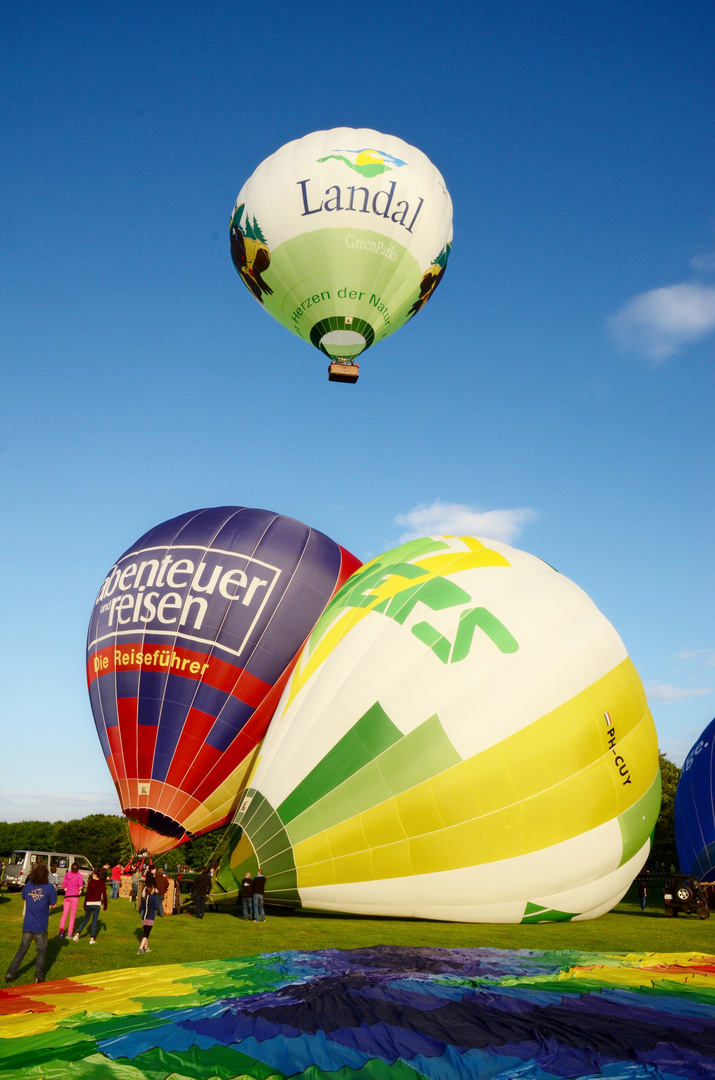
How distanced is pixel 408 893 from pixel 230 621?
747 cm

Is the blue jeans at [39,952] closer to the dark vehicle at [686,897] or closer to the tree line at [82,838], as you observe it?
the dark vehicle at [686,897]

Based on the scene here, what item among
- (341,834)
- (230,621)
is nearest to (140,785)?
(230,621)

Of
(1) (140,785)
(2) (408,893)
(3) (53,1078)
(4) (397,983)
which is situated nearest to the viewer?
(3) (53,1078)

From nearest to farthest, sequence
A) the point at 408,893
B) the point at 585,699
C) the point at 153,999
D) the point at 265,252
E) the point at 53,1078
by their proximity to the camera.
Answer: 1. the point at 53,1078
2. the point at 153,999
3. the point at 408,893
4. the point at 585,699
5. the point at 265,252

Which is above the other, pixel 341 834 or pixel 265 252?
pixel 265 252

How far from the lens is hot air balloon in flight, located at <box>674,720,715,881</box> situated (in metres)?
17.7

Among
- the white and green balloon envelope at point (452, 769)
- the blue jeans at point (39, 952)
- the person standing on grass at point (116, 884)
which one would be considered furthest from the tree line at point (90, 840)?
the blue jeans at point (39, 952)

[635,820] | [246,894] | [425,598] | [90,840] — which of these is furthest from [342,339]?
[90,840]

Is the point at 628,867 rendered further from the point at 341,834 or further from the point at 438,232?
the point at 438,232

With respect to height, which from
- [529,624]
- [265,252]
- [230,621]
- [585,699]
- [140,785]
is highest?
[265,252]

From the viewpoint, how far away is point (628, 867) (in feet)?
41.2

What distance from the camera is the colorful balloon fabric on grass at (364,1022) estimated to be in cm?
503

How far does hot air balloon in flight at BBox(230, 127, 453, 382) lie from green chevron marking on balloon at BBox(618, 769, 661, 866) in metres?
11.6

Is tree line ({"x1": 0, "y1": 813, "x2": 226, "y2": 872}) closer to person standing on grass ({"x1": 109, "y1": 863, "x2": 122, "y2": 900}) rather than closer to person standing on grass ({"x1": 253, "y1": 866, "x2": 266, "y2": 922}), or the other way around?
person standing on grass ({"x1": 109, "y1": 863, "x2": 122, "y2": 900})
